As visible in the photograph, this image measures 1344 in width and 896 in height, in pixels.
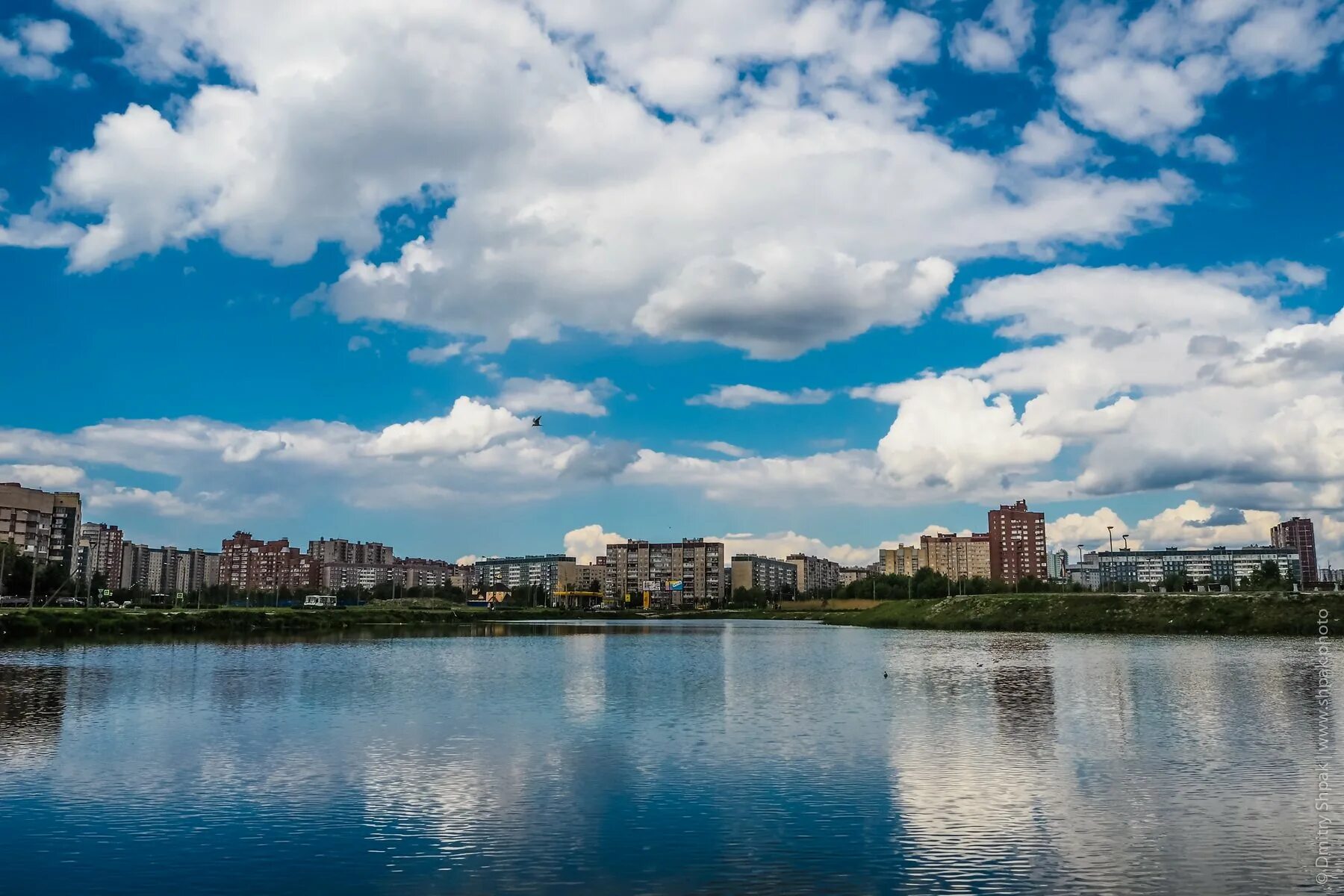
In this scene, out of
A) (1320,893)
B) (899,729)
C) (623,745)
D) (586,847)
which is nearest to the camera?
(1320,893)

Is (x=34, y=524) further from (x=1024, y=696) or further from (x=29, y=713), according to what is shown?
(x=1024, y=696)

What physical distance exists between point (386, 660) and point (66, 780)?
44780 millimetres

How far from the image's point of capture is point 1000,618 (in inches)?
5054

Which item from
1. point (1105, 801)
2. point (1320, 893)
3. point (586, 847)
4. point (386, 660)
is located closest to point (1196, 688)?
point (1105, 801)

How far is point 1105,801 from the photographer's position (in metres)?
23.7

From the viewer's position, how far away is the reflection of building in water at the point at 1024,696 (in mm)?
33594

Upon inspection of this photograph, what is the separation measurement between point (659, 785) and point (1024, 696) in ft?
86.4

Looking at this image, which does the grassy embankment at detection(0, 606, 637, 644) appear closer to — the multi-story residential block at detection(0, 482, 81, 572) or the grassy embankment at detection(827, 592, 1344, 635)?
the multi-story residential block at detection(0, 482, 81, 572)

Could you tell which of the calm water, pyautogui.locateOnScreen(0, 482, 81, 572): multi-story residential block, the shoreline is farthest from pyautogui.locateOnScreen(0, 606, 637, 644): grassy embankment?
pyautogui.locateOnScreen(0, 482, 81, 572): multi-story residential block

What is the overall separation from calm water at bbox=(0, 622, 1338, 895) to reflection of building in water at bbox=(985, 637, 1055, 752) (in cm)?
27

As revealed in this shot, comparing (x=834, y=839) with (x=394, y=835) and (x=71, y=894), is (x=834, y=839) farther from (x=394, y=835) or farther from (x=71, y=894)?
(x=71, y=894)

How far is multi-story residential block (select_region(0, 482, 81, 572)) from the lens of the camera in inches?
6880

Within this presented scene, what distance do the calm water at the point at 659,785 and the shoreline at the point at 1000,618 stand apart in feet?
178

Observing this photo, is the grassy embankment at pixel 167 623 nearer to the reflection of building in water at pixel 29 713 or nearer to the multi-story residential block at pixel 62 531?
the reflection of building in water at pixel 29 713
